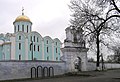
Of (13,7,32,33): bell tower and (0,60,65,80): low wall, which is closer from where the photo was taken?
(0,60,65,80): low wall

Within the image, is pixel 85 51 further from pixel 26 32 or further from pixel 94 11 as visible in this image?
→ pixel 26 32

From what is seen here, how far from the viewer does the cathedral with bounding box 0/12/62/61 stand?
2155 inches

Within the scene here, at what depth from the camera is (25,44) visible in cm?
5631

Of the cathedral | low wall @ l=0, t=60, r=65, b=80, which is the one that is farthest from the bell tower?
low wall @ l=0, t=60, r=65, b=80

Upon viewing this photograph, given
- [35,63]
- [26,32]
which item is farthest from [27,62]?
[26,32]

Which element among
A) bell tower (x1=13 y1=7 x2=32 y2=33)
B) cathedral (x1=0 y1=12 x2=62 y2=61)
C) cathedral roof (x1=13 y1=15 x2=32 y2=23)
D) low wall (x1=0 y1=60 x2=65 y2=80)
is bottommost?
low wall (x1=0 y1=60 x2=65 y2=80)

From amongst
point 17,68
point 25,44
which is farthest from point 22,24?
point 17,68

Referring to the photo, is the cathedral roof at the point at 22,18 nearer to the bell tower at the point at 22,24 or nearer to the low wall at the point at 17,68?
the bell tower at the point at 22,24

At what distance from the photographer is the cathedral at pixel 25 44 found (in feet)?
180

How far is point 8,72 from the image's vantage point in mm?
27453

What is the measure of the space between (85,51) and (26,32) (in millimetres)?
26868

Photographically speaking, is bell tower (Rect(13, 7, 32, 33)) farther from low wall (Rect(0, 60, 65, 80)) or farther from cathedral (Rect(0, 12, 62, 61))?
low wall (Rect(0, 60, 65, 80))

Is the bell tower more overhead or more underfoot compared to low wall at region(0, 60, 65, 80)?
more overhead

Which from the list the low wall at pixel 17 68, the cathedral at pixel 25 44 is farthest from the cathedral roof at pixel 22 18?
the low wall at pixel 17 68
